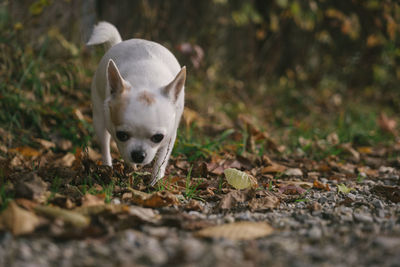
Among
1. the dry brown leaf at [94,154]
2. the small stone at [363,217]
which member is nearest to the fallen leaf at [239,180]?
the small stone at [363,217]

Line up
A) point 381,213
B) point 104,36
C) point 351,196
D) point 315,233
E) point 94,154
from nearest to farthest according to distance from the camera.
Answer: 1. point 315,233
2. point 381,213
3. point 351,196
4. point 104,36
5. point 94,154

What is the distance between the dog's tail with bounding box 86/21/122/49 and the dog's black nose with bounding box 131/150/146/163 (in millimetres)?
1132

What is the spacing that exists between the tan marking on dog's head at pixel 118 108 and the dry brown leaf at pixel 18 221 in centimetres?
90

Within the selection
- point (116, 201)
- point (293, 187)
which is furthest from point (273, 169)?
point (116, 201)

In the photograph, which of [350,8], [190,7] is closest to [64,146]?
[190,7]

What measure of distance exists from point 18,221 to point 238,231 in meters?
1.01

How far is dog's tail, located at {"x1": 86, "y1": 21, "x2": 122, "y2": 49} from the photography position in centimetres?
346

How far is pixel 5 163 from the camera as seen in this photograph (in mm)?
2990

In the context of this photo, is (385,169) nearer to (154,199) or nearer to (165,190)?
(165,190)

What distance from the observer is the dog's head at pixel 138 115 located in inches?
106

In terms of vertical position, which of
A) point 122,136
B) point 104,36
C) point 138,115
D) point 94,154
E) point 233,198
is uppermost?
point 104,36

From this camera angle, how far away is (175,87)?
291 centimetres

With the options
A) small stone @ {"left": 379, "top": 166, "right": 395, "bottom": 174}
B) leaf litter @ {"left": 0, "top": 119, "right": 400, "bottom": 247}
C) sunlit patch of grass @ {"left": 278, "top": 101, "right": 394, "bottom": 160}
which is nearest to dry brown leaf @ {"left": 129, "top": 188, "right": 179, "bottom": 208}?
leaf litter @ {"left": 0, "top": 119, "right": 400, "bottom": 247}

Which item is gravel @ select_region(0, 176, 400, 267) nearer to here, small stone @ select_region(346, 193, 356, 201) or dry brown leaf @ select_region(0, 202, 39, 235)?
dry brown leaf @ select_region(0, 202, 39, 235)
